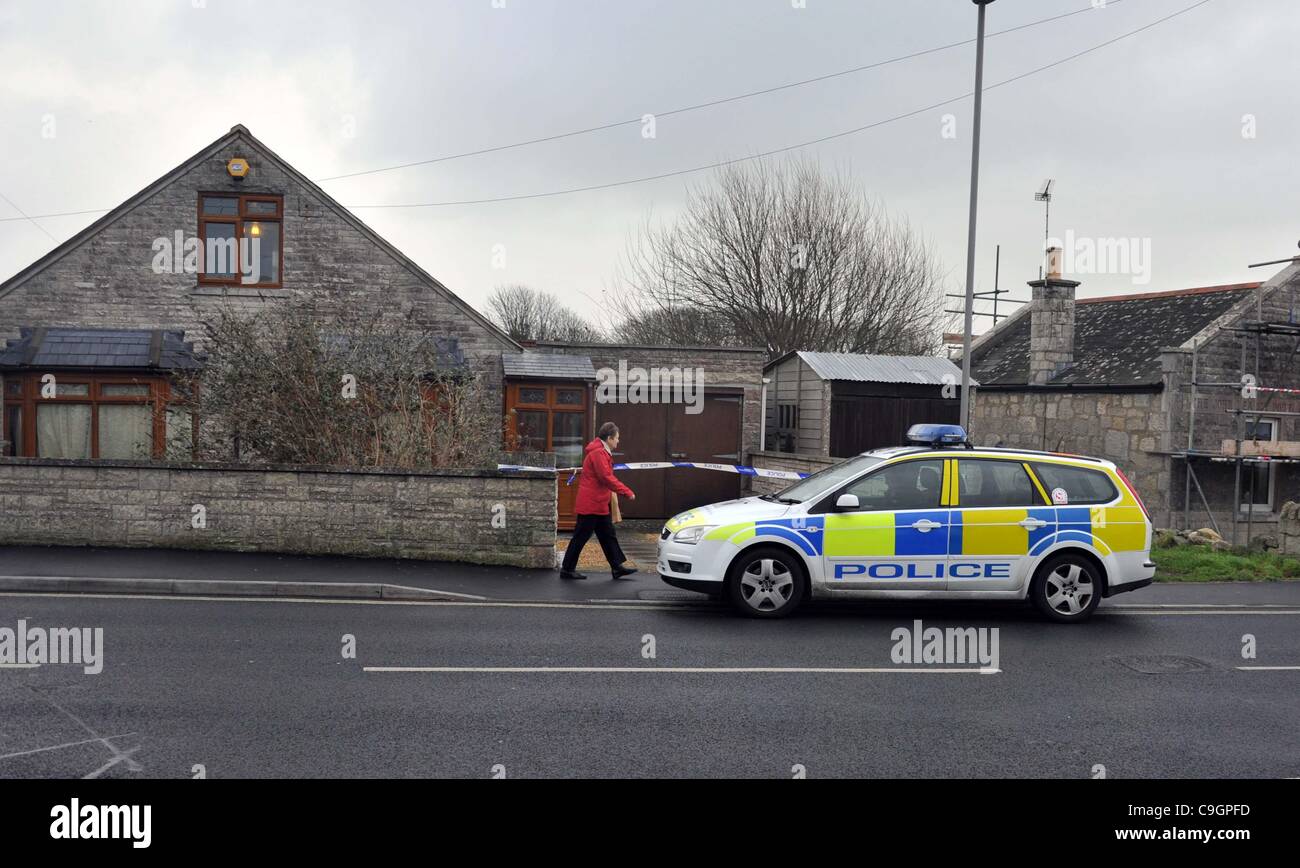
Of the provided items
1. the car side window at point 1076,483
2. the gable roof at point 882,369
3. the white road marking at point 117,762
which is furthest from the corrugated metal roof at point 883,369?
the white road marking at point 117,762

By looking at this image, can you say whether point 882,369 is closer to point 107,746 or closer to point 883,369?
point 883,369

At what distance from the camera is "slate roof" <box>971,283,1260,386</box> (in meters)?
21.9

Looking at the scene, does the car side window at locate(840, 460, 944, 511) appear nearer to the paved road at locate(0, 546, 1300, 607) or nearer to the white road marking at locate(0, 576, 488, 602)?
the paved road at locate(0, 546, 1300, 607)

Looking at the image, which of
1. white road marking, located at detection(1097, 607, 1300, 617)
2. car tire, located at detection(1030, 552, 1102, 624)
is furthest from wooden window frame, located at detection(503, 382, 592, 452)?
car tire, located at detection(1030, 552, 1102, 624)

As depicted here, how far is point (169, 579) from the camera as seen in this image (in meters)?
11.0

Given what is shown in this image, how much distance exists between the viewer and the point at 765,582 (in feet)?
33.2

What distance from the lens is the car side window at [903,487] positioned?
10266mm

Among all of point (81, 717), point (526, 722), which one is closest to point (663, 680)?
point (526, 722)

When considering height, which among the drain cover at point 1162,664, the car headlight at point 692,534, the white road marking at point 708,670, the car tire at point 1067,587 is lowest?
the drain cover at point 1162,664

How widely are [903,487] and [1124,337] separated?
1588cm

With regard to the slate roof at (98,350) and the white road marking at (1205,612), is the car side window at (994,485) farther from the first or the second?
the slate roof at (98,350)

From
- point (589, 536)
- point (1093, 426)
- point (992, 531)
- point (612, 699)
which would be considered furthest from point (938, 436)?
point (1093, 426)

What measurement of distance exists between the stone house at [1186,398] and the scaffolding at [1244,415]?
3 cm
